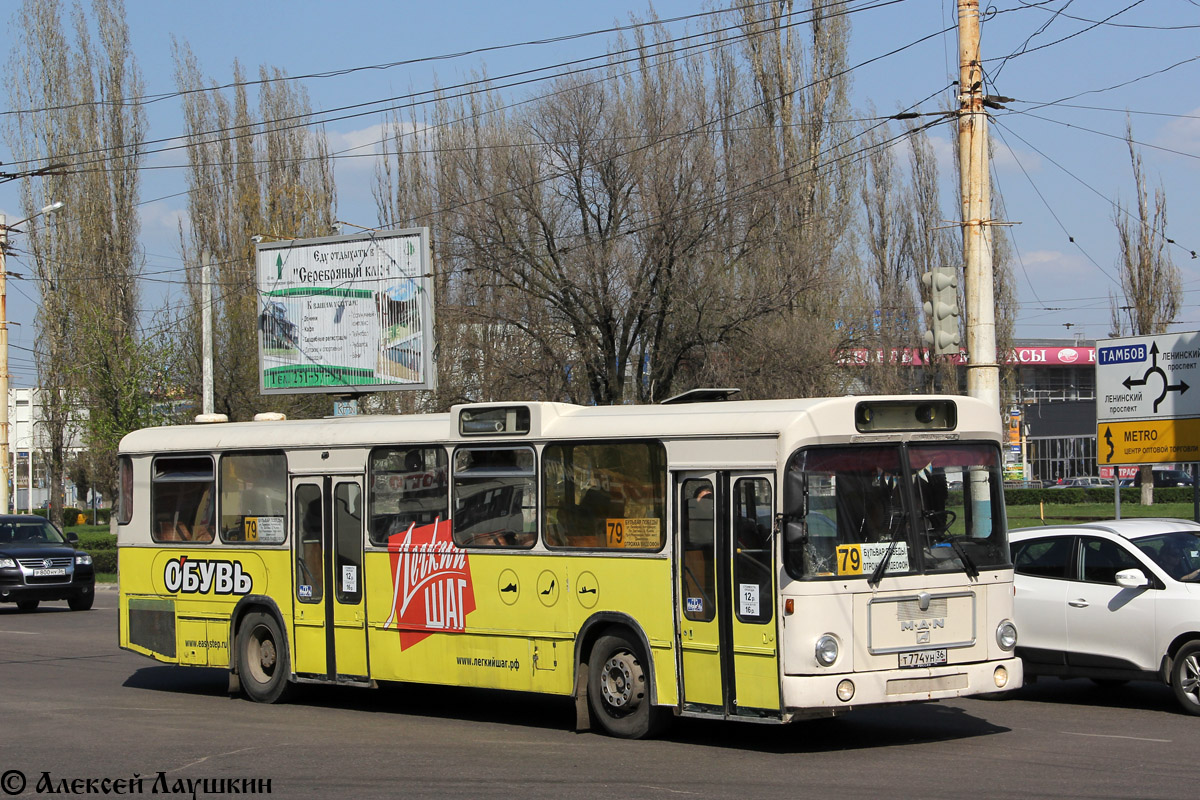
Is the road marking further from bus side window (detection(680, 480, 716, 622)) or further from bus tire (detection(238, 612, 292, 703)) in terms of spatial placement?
bus tire (detection(238, 612, 292, 703))

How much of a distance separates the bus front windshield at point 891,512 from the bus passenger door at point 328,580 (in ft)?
15.6

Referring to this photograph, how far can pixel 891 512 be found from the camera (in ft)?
31.7

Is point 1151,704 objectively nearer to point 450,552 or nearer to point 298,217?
point 450,552

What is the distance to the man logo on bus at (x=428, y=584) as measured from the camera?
Result: 1156 cm

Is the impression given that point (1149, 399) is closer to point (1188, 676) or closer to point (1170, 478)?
point (1188, 676)

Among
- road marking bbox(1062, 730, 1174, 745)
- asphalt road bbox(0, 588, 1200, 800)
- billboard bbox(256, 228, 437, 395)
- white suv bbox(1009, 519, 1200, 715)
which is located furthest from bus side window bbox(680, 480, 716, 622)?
billboard bbox(256, 228, 437, 395)

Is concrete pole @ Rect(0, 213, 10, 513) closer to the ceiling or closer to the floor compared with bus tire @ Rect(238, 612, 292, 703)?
closer to the ceiling

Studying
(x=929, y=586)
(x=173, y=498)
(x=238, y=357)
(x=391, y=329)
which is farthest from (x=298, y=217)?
(x=929, y=586)

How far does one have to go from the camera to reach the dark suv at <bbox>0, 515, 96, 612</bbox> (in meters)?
24.5

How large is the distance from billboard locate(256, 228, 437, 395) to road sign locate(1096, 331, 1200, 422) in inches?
527

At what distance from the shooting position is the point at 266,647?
13.4 m

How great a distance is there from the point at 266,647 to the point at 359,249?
49.6ft

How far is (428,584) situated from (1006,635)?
15.9 feet

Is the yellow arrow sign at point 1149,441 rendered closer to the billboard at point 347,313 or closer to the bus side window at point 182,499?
the bus side window at point 182,499
